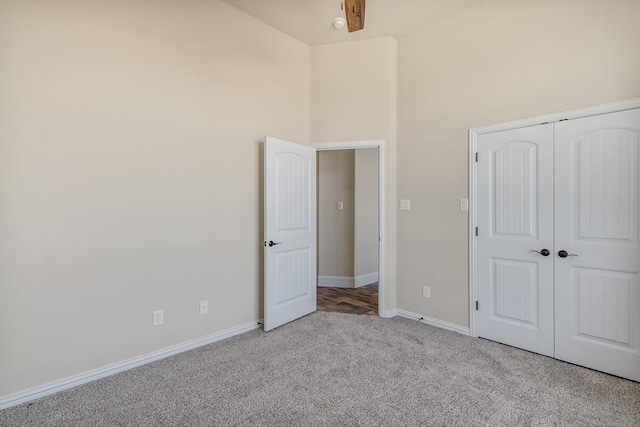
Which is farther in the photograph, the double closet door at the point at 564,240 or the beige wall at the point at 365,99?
the beige wall at the point at 365,99

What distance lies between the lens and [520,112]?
2721 mm

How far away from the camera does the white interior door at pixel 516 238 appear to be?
2602 mm

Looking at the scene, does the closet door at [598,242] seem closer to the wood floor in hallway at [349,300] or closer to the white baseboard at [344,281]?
the wood floor in hallway at [349,300]

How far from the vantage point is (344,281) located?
510 centimetres

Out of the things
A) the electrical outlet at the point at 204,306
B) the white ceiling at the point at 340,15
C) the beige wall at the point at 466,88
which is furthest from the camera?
the white ceiling at the point at 340,15

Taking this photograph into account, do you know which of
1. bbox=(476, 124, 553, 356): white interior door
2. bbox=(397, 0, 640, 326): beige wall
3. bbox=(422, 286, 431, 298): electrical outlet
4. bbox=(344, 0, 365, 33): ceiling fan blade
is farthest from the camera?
bbox=(422, 286, 431, 298): electrical outlet

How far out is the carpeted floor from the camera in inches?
72.1

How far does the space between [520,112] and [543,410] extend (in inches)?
89.1

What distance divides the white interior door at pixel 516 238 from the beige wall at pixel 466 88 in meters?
0.18

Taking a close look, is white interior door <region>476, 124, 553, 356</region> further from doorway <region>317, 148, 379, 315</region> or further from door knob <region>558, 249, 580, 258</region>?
doorway <region>317, 148, 379, 315</region>

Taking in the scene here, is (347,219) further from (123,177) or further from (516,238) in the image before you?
(123,177)

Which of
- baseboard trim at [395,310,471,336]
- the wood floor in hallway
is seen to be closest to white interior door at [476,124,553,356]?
baseboard trim at [395,310,471,336]

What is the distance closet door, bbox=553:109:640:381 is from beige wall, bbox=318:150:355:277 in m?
2.95

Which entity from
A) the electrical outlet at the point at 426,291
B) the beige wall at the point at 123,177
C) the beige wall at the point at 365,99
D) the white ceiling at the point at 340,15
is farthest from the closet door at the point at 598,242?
the beige wall at the point at 123,177
